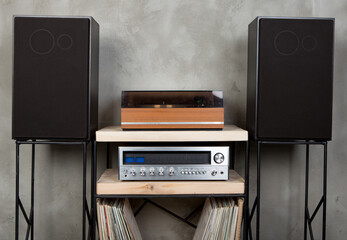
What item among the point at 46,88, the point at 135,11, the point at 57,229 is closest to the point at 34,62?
the point at 46,88

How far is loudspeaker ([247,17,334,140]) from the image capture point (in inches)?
60.1

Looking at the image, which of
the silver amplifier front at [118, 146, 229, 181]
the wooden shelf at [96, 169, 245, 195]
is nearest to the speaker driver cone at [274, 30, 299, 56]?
the silver amplifier front at [118, 146, 229, 181]

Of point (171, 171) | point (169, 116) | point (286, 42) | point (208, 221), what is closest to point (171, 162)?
point (171, 171)

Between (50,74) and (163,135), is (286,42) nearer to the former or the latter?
(163,135)

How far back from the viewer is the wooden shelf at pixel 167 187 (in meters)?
1.56

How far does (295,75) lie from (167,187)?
84cm

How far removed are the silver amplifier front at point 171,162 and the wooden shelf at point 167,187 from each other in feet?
0.08

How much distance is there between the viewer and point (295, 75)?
5.03 feet

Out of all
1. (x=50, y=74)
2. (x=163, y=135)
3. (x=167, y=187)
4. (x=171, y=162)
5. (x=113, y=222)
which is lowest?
(x=113, y=222)

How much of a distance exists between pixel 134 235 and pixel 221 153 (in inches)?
25.1

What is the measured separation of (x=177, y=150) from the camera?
1.55 m

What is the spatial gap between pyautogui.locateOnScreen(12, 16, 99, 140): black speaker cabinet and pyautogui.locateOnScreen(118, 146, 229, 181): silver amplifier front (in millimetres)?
315

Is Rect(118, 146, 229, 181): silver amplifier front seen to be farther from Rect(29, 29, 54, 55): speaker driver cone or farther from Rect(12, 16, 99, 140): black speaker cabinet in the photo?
Rect(29, 29, 54, 55): speaker driver cone

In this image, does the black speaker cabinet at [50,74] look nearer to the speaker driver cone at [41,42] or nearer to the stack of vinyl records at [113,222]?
the speaker driver cone at [41,42]
